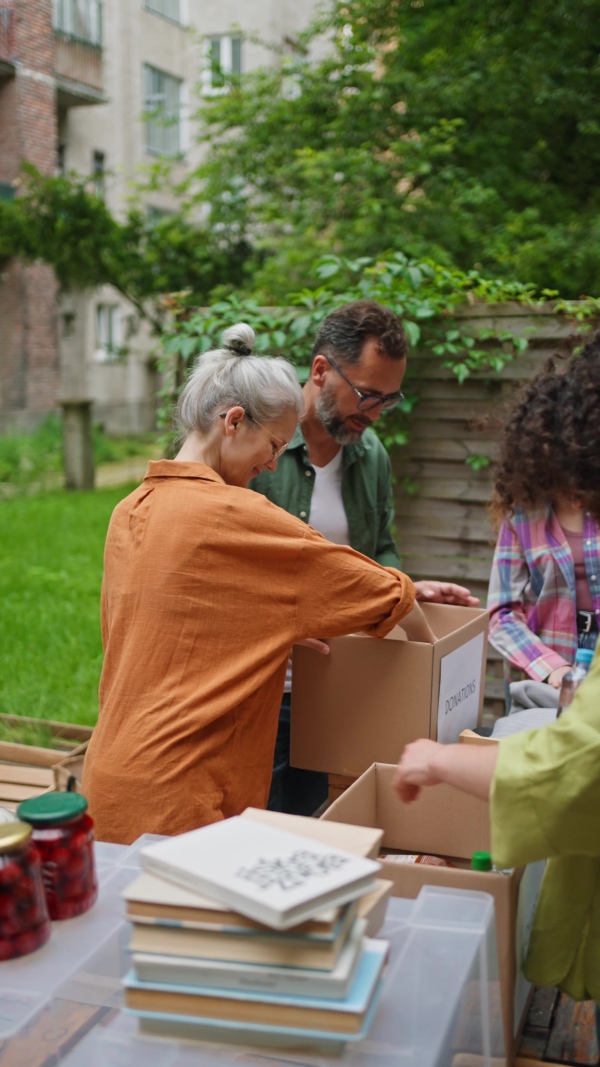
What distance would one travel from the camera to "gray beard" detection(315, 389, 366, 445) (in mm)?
2791

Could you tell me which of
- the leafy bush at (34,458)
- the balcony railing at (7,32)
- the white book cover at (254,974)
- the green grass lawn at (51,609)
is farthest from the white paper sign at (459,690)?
the balcony railing at (7,32)

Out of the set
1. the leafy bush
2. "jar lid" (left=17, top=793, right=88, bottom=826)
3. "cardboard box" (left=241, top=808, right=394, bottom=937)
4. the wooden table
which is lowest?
the wooden table

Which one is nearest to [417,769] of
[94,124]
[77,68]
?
[77,68]

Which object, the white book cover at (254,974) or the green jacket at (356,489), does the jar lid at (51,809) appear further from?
the green jacket at (356,489)

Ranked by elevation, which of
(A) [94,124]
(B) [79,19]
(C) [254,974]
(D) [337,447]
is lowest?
(C) [254,974]

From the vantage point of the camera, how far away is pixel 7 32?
15.6m

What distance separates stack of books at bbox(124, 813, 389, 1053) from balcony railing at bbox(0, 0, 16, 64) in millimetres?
16952

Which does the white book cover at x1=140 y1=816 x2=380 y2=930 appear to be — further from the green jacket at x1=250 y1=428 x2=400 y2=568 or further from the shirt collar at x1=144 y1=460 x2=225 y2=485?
the green jacket at x1=250 y1=428 x2=400 y2=568

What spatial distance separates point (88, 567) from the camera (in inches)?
313

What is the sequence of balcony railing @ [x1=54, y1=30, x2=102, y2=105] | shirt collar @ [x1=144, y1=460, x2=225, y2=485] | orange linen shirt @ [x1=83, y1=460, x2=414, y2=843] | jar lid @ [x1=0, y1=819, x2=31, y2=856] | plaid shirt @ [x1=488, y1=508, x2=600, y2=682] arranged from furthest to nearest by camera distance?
balcony railing @ [x1=54, y1=30, x2=102, y2=105], plaid shirt @ [x1=488, y1=508, x2=600, y2=682], shirt collar @ [x1=144, y1=460, x2=225, y2=485], orange linen shirt @ [x1=83, y1=460, x2=414, y2=843], jar lid @ [x1=0, y1=819, x2=31, y2=856]

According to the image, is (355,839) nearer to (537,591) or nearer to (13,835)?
(13,835)

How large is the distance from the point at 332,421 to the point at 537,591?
0.76 meters

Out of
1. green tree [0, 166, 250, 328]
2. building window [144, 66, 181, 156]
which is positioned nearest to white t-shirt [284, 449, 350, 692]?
green tree [0, 166, 250, 328]

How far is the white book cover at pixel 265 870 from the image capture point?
1.10 m
